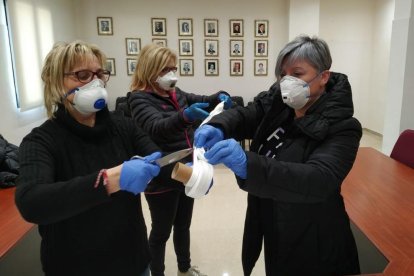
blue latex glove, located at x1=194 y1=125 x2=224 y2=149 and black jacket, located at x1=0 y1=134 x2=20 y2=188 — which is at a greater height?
blue latex glove, located at x1=194 y1=125 x2=224 y2=149

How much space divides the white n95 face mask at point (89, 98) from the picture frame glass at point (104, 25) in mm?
4960

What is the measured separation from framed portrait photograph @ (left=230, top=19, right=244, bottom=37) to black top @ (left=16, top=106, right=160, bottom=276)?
503 centimetres

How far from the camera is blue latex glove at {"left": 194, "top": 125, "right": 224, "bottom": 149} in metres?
1.12

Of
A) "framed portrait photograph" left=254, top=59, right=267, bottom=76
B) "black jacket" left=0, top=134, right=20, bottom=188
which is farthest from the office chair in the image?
"framed portrait photograph" left=254, top=59, right=267, bottom=76

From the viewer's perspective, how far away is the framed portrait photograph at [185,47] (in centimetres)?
577

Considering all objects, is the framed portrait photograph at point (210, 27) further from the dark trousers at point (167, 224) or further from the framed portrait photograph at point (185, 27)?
the dark trousers at point (167, 224)

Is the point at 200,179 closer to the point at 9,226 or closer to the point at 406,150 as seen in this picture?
the point at 9,226

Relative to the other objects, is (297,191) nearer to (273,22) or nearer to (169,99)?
(169,99)

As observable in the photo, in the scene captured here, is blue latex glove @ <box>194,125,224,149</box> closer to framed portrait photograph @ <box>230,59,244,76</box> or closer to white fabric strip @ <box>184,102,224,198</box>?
white fabric strip @ <box>184,102,224,198</box>

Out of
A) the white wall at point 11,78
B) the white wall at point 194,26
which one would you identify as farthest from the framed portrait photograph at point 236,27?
the white wall at point 11,78

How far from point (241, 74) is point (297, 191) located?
5.30m

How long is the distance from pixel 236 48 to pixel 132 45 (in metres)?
1.90

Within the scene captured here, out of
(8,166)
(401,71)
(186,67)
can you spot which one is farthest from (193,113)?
(186,67)

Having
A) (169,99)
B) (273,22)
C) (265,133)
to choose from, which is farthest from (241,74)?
(265,133)
